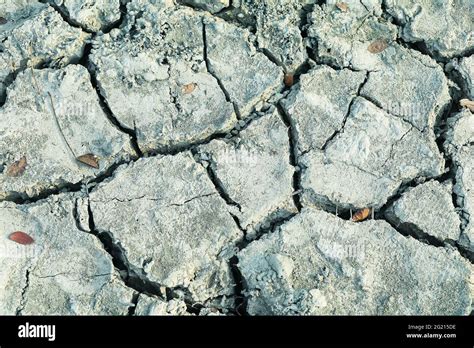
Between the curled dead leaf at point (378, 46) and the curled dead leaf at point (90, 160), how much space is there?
1.54 meters

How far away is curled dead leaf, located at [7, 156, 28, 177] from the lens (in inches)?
125

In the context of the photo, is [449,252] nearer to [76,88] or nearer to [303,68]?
[303,68]

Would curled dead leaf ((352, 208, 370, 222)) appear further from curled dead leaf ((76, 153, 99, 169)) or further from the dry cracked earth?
curled dead leaf ((76, 153, 99, 169))

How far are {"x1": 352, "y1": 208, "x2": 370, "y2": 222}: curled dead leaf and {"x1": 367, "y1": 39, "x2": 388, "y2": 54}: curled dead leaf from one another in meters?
0.87

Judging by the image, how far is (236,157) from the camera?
128 inches

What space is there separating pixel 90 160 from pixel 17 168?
36cm

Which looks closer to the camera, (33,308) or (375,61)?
(33,308)

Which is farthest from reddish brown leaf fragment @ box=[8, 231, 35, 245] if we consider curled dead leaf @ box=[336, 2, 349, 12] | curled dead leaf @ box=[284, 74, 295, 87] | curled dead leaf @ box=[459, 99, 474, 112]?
curled dead leaf @ box=[459, 99, 474, 112]

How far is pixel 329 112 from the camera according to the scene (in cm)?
332

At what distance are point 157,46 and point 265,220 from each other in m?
1.06

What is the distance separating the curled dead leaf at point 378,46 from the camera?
3.45 m

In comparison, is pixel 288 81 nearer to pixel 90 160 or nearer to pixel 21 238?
pixel 90 160

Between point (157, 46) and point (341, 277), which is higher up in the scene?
point (157, 46)
